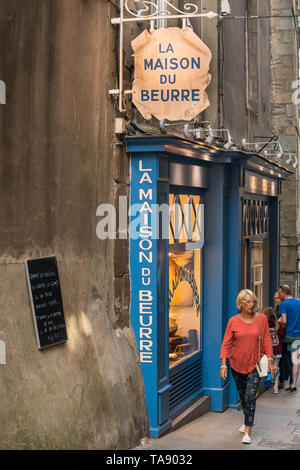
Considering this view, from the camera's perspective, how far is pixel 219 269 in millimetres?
10562

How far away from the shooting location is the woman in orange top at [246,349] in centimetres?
820

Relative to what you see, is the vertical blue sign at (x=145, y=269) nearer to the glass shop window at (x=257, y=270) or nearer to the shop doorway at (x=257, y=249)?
the shop doorway at (x=257, y=249)

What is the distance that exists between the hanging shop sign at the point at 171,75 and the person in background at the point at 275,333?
4.90 metres

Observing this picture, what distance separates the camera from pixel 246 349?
8219 millimetres

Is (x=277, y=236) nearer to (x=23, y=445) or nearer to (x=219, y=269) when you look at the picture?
(x=219, y=269)

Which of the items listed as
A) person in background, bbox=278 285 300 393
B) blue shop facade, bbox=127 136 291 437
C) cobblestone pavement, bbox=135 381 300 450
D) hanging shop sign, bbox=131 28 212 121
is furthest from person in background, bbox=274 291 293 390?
hanging shop sign, bbox=131 28 212 121

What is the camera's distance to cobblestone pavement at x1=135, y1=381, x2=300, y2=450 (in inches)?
320

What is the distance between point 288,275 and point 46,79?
14.3 m

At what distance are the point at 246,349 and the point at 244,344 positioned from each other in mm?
60

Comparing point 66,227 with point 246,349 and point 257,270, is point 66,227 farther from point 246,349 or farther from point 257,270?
point 257,270

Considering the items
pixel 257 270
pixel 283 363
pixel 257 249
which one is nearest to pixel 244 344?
pixel 283 363

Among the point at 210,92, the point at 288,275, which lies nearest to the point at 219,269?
the point at 210,92

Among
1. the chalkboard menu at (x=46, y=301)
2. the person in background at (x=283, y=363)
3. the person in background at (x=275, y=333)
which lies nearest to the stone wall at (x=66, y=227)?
the chalkboard menu at (x=46, y=301)

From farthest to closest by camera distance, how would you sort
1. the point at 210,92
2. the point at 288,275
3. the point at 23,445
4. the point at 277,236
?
1. the point at 288,275
2. the point at 277,236
3. the point at 210,92
4. the point at 23,445
